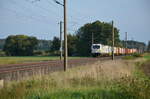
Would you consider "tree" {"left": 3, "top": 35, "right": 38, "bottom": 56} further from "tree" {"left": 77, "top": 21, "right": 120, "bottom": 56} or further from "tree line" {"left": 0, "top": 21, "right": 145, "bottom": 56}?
"tree" {"left": 77, "top": 21, "right": 120, "bottom": 56}

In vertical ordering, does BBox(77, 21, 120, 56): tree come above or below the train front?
above

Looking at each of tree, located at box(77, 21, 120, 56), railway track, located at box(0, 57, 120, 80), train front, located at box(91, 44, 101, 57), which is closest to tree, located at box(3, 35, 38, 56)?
tree, located at box(77, 21, 120, 56)

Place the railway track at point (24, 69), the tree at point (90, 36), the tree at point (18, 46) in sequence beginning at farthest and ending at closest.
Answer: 1. the tree at point (18, 46)
2. the tree at point (90, 36)
3. the railway track at point (24, 69)

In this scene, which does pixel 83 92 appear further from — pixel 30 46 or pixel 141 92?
pixel 30 46

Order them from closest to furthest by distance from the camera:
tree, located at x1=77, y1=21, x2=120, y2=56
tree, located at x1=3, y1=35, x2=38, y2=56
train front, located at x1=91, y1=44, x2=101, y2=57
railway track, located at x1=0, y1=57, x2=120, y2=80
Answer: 1. railway track, located at x1=0, y1=57, x2=120, y2=80
2. train front, located at x1=91, y1=44, x2=101, y2=57
3. tree, located at x1=77, y1=21, x2=120, y2=56
4. tree, located at x1=3, y1=35, x2=38, y2=56

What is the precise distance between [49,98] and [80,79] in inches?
197

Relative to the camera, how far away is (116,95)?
9.26 m

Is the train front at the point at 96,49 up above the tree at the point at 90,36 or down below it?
below

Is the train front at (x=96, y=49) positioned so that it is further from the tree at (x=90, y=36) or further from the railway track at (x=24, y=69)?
the railway track at (x=24, y=69)

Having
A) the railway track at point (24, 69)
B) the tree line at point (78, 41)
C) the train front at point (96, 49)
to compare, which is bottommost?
the railway track at point (24, 69)

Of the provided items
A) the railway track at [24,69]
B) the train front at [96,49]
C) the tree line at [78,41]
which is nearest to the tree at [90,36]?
the tree line at [78,41]

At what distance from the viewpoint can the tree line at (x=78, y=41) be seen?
9750 cm

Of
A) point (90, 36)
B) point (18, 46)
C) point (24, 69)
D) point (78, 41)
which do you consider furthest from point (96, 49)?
point (18, 46)

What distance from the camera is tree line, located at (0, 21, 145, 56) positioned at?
9750cm
